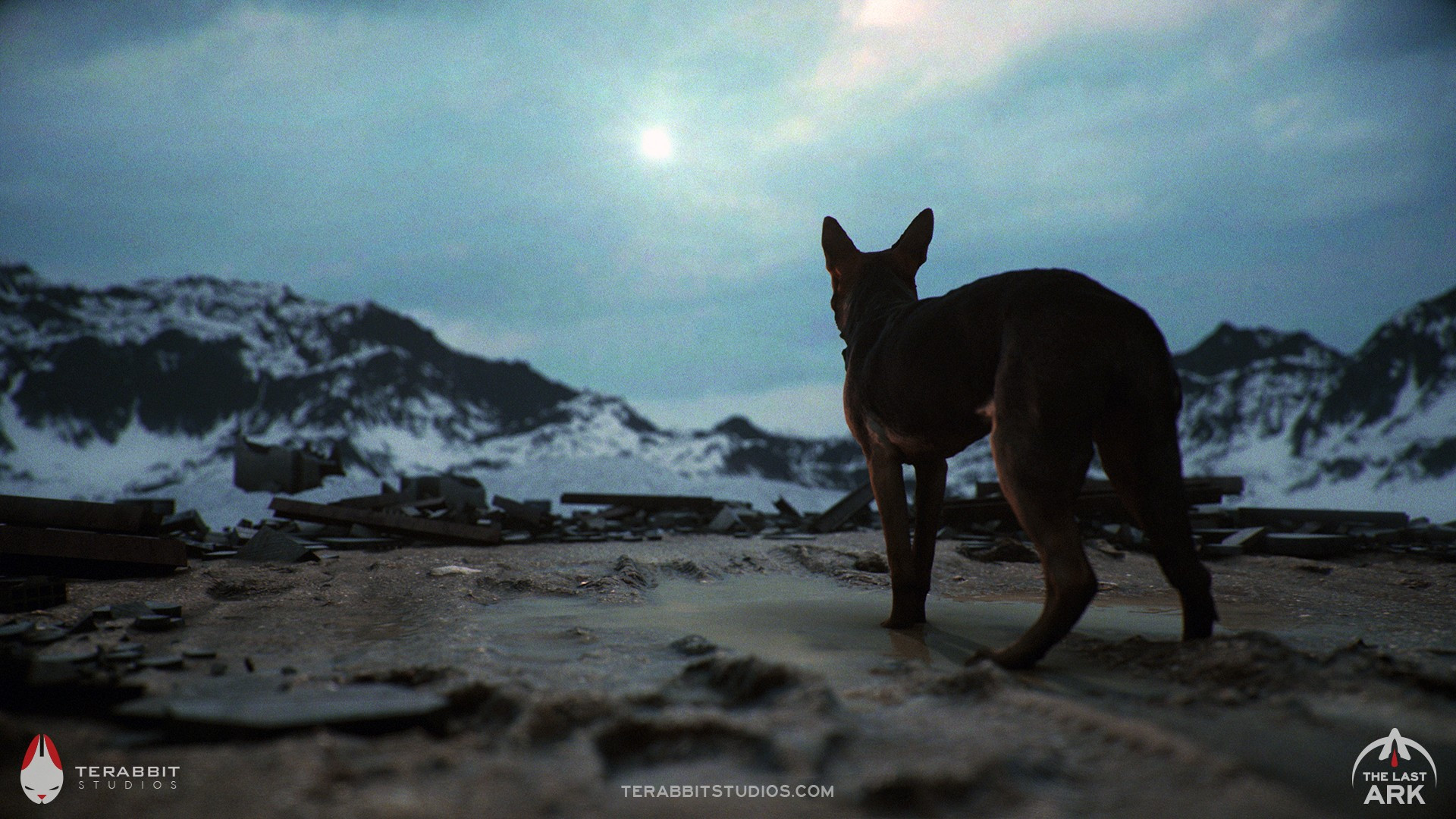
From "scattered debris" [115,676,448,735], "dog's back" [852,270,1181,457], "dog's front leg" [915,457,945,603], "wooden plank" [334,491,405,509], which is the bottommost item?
"scattered debris" [115,676,448,735]

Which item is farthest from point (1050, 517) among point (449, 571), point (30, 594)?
point (30, 594)

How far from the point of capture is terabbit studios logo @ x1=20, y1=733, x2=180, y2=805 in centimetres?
130

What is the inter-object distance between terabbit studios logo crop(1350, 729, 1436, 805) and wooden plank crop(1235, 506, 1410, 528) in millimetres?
8124

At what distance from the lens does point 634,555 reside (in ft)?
19.2

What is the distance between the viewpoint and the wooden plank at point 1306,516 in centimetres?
840

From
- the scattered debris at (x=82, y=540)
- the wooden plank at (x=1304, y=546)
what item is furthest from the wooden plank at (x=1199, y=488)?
the scattered debris at (x=82, y=540)

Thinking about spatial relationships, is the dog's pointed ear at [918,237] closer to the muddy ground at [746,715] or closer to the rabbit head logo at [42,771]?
the muddy ground at [746,715]

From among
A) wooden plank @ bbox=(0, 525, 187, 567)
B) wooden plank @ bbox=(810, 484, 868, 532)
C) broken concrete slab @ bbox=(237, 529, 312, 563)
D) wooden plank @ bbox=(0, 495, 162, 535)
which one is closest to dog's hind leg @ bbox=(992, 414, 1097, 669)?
wooden plank @ bbox=(0, 525, 187, 567)

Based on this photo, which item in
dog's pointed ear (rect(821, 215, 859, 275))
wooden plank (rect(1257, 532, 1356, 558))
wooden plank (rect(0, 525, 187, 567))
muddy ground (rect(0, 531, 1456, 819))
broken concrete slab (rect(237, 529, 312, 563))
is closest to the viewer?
muddy ground (rect(0, 531, 1456, 819))

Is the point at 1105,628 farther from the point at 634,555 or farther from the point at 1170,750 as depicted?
the point at 634,555

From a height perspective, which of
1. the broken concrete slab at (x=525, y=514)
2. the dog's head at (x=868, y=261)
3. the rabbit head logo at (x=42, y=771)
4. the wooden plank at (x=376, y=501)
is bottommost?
the rabbit head logo at (x=42, y=771)

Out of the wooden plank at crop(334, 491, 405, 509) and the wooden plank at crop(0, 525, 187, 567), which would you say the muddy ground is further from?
the wooden plank at crop(334, 491, 405, 509)

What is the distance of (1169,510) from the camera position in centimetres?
257

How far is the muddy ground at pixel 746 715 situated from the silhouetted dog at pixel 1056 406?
12.1 inches
